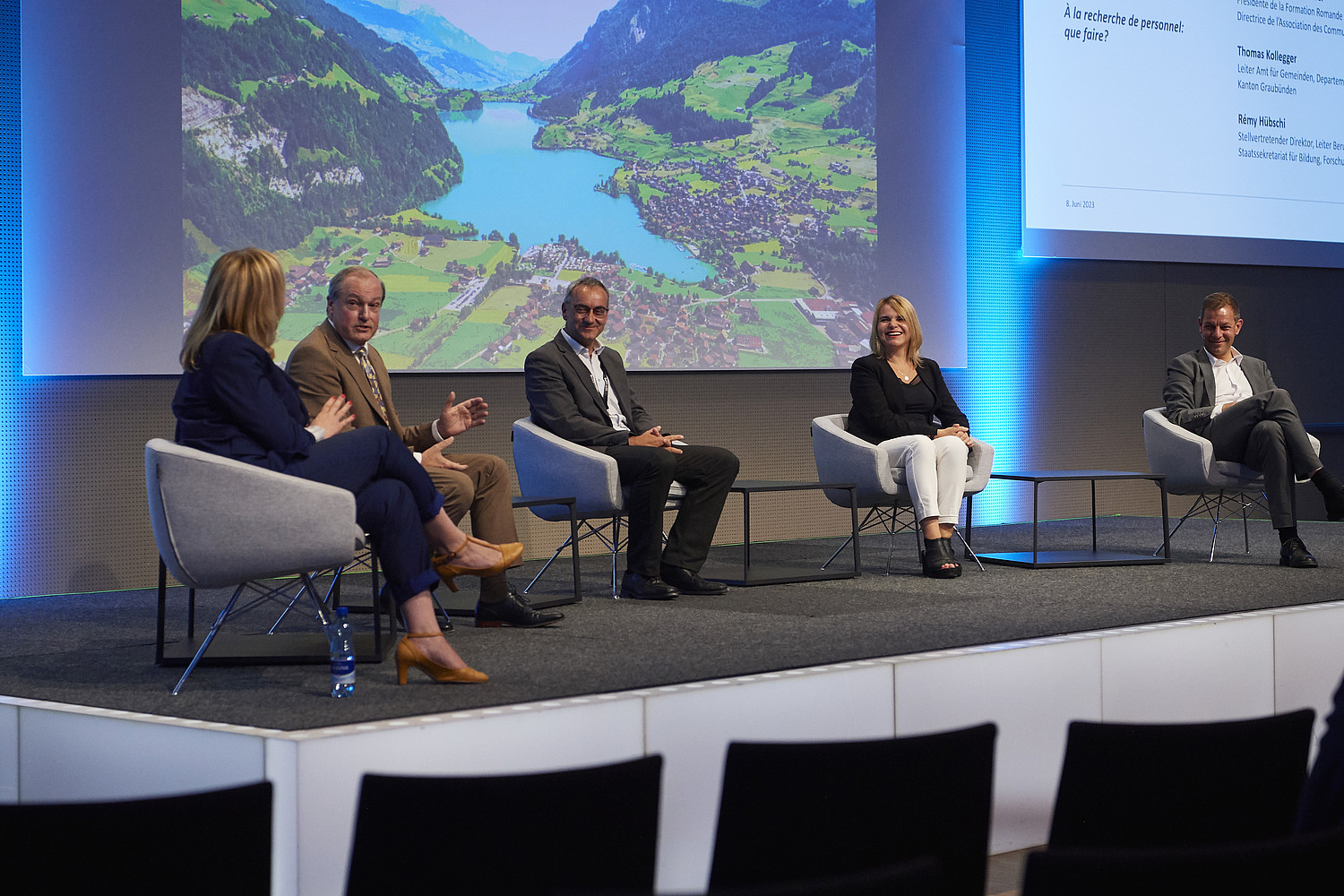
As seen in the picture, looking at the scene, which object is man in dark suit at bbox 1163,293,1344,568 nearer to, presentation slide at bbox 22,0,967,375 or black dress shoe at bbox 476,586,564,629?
presentation slide at bbox 22,0,967,375

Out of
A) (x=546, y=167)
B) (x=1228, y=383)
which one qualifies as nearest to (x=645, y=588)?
(x=546, y=167)

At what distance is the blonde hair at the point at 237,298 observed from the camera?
9.32ft

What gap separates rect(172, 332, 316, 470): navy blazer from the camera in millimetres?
2773

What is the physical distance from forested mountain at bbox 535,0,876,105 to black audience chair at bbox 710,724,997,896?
481 centimetres

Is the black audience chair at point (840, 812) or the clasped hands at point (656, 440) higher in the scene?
the clasped hands at point (656, 440)

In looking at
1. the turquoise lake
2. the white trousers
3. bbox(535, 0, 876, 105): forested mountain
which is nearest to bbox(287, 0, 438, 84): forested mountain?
the turquoise lake

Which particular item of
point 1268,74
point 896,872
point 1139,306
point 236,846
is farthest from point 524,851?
point 1268,74

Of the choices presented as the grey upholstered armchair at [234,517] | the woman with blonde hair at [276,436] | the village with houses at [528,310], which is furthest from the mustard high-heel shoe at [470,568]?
the village with houses at [528,310]

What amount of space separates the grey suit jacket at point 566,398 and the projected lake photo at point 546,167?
1212 mm

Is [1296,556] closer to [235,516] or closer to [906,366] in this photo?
[906,366]

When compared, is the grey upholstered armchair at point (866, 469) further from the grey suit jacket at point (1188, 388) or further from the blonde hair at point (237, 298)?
the blonde hair at point (237, 298)

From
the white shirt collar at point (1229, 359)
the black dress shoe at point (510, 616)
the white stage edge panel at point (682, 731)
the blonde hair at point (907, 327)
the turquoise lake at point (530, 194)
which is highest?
the turquoise lake at point (530, 194)

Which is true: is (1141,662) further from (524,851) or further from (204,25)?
(204,25)

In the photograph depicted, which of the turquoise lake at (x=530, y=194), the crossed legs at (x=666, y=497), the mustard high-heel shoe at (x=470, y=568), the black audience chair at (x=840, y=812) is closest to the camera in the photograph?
the black audience chair at (x=840, y=812)
